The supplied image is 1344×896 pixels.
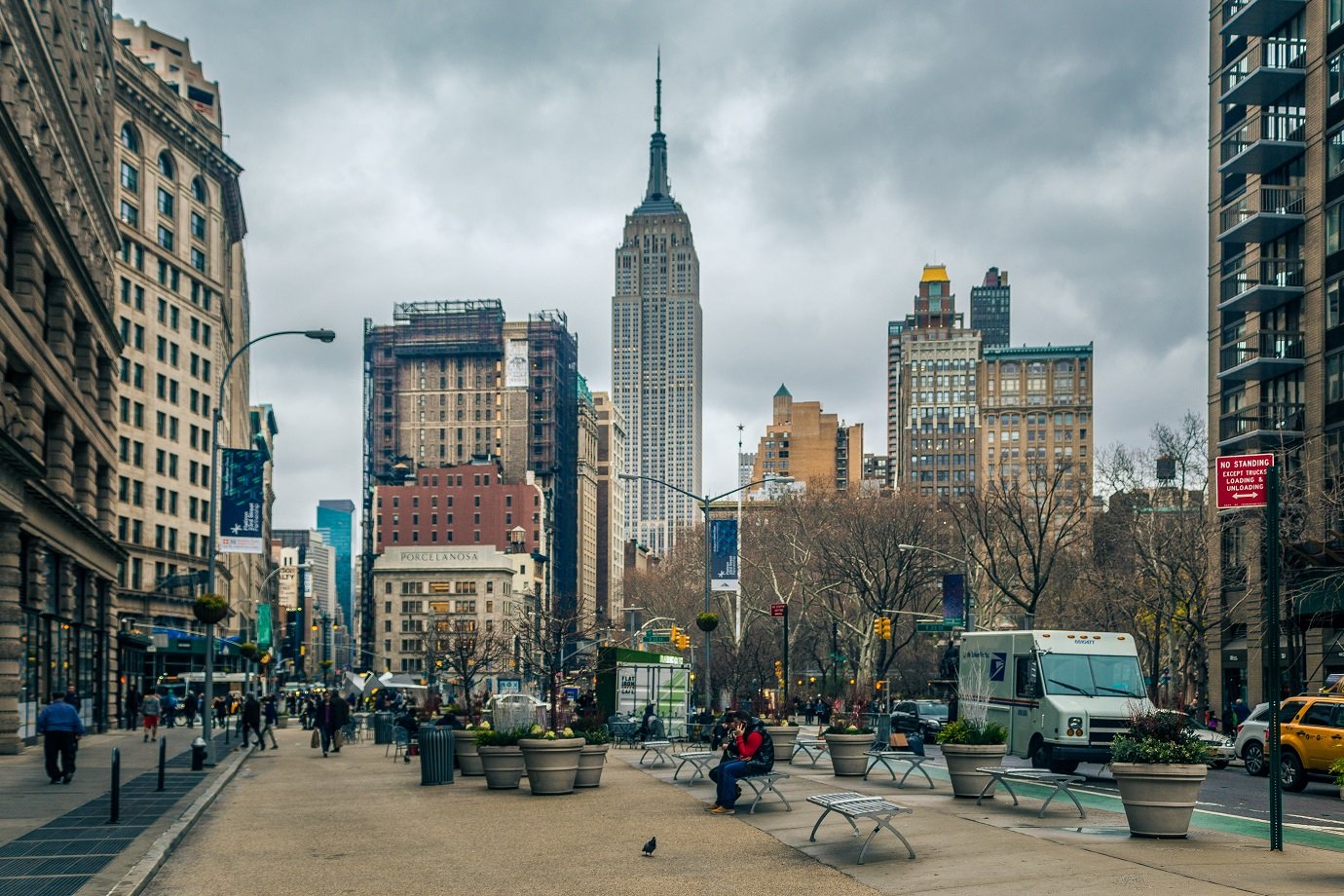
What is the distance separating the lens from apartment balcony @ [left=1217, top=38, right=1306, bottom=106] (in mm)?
56562

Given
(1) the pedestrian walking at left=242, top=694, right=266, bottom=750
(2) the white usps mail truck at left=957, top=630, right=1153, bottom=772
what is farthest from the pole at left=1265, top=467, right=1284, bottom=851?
(1) the pedestrian walking at left=242, top=694, right=266, bottom=750

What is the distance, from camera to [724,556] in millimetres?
46562

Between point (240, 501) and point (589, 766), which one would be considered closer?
point (589, 766)

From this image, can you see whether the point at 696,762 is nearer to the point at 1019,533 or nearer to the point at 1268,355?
the point at 1268,355

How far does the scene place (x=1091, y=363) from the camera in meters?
191

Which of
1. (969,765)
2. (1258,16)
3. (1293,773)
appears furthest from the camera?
(1258,16)

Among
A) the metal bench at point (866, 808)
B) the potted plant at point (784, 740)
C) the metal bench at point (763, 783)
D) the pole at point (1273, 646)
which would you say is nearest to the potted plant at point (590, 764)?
the metal bench at point (763, 783)

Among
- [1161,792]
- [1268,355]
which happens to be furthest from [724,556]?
[1161,792]

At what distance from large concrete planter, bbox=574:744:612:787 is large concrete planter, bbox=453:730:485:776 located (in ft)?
13.6

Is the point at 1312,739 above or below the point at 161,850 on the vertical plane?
below

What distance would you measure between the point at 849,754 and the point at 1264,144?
4054 cm

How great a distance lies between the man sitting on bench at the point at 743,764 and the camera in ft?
63.7

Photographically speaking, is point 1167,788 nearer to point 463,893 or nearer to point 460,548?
point 463,893

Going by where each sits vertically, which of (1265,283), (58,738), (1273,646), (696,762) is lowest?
(696,762)
